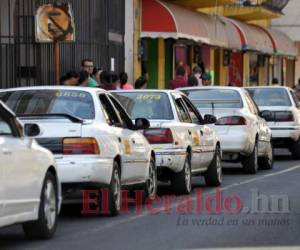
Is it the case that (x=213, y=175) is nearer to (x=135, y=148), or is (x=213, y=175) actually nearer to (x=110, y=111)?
(x=135, y=148)

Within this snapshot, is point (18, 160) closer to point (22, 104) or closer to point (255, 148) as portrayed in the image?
point (22, 104)

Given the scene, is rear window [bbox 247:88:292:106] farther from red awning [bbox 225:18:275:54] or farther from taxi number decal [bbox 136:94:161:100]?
red awning [bbox 225:18:275:54]

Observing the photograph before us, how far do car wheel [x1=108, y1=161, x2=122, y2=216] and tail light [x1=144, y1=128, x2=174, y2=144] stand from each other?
233cm

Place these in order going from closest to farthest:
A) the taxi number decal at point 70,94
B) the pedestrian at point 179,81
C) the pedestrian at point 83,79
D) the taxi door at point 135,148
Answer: the taxi number decal at point 70,94 < the taxi door at point 135,148 < the pedestrian at point 83,79 < the pedestrian at point 179,81

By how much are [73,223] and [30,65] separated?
12621 mm

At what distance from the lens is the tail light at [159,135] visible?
48.2 feet

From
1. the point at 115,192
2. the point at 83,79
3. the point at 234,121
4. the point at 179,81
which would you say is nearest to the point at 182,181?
the point at 115,192

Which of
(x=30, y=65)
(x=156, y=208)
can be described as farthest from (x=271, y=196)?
(x=30, y=65)

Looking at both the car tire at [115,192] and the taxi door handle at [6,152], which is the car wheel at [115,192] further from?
the taxi door handle at [6,152]

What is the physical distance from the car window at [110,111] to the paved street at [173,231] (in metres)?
1.13

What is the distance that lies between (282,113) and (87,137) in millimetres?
11949

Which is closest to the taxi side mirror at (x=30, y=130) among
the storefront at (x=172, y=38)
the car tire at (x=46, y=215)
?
the car tire at (x=46, y=215)

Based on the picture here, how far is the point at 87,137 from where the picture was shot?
38.4 ft

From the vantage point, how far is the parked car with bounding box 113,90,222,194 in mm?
14750
